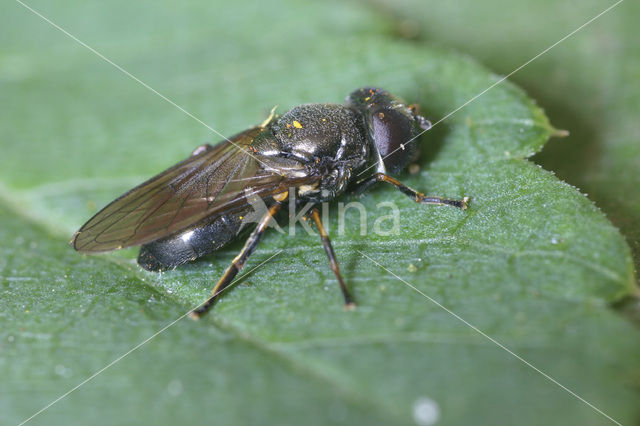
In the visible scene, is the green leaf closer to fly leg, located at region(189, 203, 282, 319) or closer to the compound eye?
fly leg, located at region(189, 203, 282, 319)

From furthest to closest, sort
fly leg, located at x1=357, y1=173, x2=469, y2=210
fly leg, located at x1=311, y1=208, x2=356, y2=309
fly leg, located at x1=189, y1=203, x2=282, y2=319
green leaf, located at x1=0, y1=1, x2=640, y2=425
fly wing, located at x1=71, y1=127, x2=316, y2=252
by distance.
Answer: fly leg, located at x1=357, y1=173, x2=469, y2=210 < fly wing, located at x1=71, y1=127, x2=316, y2=252 < fly leg, located at x1=189, y1=203, x2=282, y2=319 < fly leg, located at x1=311, y1=208, x2=356, y2=309 < green leaf, located at x1=0, y1=1, x2=640, y2=425

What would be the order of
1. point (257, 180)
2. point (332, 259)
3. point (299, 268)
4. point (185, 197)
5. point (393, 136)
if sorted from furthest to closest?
point (393, 136) < point (257, 180) < point (185, 197) < point (299, 268) < point (332, 259)

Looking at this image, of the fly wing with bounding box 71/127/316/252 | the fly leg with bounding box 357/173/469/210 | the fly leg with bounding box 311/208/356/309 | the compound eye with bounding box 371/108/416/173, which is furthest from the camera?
the compound eye with bounding box 371/108/416/173

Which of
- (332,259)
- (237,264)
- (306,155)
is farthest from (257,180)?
(332,259)

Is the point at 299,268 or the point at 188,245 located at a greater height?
the point at 188,245

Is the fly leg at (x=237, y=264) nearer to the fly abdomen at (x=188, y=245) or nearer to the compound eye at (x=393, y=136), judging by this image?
the fly abdomen at (x=188, y=245)

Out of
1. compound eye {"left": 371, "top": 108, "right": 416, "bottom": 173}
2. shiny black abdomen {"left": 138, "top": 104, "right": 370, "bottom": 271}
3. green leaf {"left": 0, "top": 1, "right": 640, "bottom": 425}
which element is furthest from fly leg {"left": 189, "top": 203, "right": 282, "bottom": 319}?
compound eye {"left": 371, "top": 108, "right": 416, "bottom": 173}

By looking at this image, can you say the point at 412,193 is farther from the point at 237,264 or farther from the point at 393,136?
the point at 237,264
